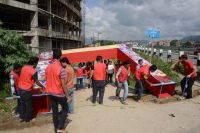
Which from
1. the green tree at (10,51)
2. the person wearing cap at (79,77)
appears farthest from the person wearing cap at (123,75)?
the green tree at (10,51)

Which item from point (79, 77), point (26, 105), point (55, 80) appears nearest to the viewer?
point (55, 80)

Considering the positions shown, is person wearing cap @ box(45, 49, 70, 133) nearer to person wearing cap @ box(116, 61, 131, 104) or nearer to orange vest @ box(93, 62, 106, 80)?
orange vest @ box(93, 62, 106, 80)

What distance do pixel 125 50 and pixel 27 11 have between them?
18162 mm

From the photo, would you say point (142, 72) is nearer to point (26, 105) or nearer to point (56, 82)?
point (26, 105)

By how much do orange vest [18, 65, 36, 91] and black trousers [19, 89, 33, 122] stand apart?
135 millimetres

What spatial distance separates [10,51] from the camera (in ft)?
43.2

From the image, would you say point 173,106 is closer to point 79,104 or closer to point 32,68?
point 79,104

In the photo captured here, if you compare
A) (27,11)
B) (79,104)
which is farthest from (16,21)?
(79,104)

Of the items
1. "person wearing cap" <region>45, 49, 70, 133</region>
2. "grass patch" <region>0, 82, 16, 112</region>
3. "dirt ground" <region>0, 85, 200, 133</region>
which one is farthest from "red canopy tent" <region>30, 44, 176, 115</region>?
"person wearing cap" <region>45, 49, 70, 133</region>

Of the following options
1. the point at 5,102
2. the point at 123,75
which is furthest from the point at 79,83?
the point at 123,75

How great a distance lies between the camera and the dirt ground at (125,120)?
23.6ft

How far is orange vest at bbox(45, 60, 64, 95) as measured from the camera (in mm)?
6142

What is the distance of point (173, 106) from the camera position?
974 centimetres

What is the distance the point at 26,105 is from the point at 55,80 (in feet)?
5.94
